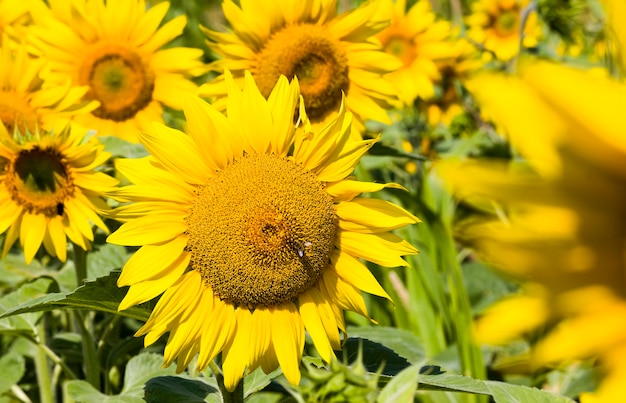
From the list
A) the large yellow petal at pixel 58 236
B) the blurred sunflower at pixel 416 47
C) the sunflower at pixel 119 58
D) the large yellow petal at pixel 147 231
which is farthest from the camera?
the blurred sunflower at pixel 416 47

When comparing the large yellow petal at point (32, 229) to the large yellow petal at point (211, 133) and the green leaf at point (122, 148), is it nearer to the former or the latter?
the green leaf at point (122, 148)

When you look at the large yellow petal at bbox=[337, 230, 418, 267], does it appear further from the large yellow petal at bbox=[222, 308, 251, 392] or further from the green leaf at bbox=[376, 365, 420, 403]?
the green leaf at bbox=[376, 365, 420, 403]

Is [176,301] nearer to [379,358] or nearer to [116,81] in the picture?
[379,358]

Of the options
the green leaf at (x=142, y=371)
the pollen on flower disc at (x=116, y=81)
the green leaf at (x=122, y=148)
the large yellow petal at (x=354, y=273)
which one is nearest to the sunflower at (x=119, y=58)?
the pollen on flower disc at (x=116, y=81)

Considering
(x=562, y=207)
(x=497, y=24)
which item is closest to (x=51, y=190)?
(x=562, y=207)

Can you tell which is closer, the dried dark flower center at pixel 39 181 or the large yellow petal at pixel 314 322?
the large yellow petal at pixel 314 322

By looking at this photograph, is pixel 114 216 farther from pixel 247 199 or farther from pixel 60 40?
pixel 60 40
